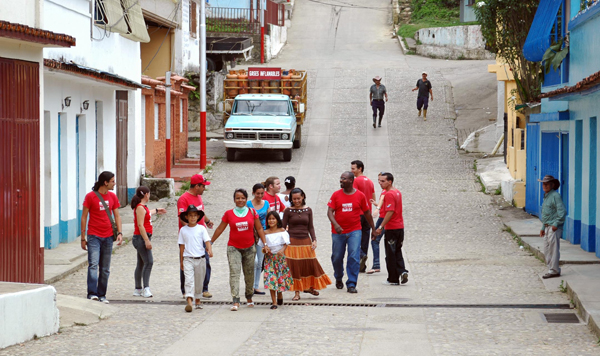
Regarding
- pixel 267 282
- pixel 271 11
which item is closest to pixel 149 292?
pixel 267 282

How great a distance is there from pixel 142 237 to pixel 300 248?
7.43ft

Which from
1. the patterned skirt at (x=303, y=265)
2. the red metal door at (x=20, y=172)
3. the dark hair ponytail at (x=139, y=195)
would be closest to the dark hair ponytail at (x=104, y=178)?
the dark hair ponytail at (x=139, y=195)

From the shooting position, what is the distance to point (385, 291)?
41.7ft

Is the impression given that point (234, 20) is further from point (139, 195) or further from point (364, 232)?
point (139, 195)

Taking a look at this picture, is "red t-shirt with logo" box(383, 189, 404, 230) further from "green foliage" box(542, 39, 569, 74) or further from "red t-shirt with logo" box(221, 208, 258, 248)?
"green foliage" box(542, 39, 569, 74)

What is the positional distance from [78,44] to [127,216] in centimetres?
477

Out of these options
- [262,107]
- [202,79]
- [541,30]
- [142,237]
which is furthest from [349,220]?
[262,107]

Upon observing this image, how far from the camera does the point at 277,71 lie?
99.9ft

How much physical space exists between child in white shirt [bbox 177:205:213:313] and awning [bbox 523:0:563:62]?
1063cm

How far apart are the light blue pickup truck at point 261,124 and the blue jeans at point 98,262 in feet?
52.1

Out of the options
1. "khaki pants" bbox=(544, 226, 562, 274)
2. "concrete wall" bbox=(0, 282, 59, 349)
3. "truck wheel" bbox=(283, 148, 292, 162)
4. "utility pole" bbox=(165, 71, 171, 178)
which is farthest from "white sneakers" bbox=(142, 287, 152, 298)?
"truck wheel" bbox=(283, 148, 292, 162)

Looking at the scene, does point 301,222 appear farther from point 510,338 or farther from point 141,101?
point 141,101

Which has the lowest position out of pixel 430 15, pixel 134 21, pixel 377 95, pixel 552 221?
pixel 552 221

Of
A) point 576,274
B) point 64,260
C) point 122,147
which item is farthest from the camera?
point 122,147
